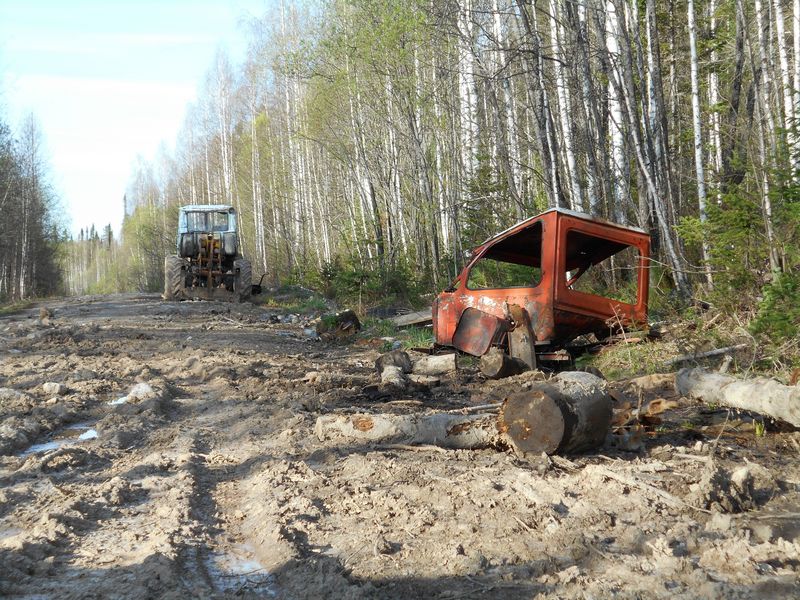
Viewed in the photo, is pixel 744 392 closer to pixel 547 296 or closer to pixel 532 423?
pixel 532 423

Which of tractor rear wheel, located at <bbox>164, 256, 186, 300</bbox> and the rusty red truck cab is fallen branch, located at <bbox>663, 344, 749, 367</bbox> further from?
tractor rear wheel, located at <bbox>164, 256, 186, 300</bbox>

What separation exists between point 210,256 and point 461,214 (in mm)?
7728

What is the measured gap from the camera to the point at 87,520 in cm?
348

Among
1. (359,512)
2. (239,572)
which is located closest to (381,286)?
(359,512)

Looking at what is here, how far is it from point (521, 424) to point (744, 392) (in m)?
1.71

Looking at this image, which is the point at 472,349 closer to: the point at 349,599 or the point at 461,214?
the point at 349,599

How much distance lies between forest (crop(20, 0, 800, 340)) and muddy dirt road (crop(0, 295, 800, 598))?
2918 mm

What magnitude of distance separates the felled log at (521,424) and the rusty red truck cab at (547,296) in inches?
110

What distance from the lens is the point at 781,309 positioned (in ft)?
19.9

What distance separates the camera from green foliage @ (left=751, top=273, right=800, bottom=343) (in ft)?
19.2

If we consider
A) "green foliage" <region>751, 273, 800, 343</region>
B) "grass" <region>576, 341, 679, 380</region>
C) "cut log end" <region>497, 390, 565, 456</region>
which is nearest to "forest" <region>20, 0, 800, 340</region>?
"green foliage" <region>751, 273, 800, 343</region>

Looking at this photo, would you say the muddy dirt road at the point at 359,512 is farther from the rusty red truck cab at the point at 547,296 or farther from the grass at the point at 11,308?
the grass at the point at 11,308

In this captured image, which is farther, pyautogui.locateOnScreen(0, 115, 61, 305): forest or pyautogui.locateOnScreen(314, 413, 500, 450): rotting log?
pyautogui.locateOnScreen(0, 115, 61, 305): forest

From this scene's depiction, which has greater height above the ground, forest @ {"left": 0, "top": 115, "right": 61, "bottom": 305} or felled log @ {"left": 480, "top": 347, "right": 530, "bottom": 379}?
forest @ {"left": 0, "top": 115, "right": 61, "bottom": 305}
